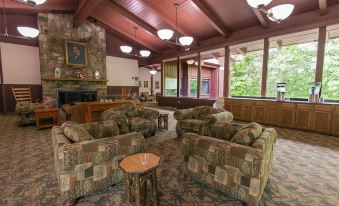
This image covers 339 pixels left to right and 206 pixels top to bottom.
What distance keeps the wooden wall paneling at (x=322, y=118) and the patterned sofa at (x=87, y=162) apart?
5131mm

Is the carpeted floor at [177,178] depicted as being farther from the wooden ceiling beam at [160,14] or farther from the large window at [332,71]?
the wooden ceiling beam at [160,14]

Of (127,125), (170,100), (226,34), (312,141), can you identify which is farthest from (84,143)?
(170,100)

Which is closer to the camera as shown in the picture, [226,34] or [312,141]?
[312,141]

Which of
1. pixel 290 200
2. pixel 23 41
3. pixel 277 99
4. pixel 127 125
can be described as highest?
pixel 23 41

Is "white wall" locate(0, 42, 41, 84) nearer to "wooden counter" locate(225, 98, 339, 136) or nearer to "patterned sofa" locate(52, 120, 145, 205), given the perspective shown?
"patterned sofa" locate(52, 120, 145, 205)

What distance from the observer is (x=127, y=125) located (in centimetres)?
386

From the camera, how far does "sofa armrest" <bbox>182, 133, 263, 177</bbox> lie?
1.68 meters

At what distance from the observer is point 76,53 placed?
319 inches

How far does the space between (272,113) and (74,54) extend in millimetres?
8824

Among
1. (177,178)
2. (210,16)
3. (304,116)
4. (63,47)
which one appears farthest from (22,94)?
(304,116)

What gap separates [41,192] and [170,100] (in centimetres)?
833

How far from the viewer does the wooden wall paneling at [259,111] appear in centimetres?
572

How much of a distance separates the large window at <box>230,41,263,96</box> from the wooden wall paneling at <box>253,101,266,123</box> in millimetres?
1687

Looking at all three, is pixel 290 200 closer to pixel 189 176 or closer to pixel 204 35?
pixel 189 176
